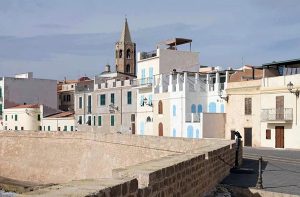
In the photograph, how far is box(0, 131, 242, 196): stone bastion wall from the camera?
578 centimetres

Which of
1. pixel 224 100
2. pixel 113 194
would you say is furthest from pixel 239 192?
pixel 224 100

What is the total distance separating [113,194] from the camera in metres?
5.12

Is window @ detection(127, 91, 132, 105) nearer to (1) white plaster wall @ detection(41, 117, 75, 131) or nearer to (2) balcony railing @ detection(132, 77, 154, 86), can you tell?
(2) balcony railing @ detection(132, 77, 154, 86)

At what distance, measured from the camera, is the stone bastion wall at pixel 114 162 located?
5781 mm

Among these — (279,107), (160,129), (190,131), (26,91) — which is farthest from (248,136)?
(26,91)

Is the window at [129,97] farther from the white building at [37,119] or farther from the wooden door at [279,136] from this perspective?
the wooden door at [279,136]

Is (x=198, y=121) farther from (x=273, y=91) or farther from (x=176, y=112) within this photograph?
(x=273, y=91)

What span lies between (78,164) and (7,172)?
11.6m

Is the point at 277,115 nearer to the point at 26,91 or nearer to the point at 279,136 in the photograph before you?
the point at 279,136

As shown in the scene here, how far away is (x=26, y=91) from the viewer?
63.3 meters

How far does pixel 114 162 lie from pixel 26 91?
34.5 m

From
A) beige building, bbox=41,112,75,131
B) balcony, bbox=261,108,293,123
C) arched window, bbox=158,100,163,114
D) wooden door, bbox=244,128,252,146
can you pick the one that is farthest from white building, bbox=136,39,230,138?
beige building, bbox=41,112,75,131

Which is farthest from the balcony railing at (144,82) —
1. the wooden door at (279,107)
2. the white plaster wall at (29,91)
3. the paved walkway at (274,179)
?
the paved walkway at (274,179)

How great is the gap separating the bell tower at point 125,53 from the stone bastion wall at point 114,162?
155ft
